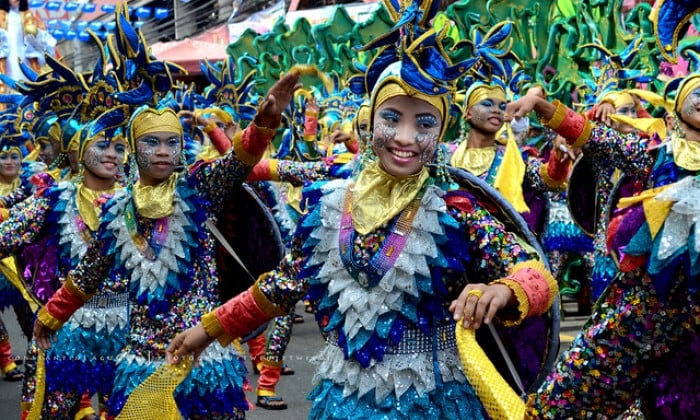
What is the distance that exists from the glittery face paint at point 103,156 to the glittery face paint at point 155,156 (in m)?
0.93

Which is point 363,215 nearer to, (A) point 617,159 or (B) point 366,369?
(B) point 366,369

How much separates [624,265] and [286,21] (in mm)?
25145

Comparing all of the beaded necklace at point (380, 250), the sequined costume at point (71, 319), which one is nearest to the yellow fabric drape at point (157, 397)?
the beaded necklace at point (380, 250)

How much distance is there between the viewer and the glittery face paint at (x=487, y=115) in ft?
23.8

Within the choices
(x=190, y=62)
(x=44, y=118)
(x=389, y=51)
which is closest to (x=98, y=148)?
(x=44, y=118)

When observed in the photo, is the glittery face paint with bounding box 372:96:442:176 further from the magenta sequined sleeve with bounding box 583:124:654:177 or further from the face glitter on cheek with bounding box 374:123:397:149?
the magenta sequined sleeve with bounding box 583:124:654:177

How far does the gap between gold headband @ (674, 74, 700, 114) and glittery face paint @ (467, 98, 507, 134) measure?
2358mm

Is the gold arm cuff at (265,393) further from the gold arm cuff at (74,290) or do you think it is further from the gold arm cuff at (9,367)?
the gold arm cuff at (9,367)

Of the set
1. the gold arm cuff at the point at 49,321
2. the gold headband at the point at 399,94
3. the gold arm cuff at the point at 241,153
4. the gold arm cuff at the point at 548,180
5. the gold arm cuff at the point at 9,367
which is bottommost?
the gold arm cuff at the point at 9,367

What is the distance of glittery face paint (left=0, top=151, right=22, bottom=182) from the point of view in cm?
1026

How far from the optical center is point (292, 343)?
9.99m

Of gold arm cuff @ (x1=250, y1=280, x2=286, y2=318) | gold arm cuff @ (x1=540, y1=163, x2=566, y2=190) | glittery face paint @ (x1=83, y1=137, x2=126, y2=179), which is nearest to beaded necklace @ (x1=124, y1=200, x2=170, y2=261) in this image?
glittery face paint @ (x1=83, y1=137, x2=126, y2=179)

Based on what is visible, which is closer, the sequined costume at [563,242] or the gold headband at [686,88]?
the gold headband at [686,88]

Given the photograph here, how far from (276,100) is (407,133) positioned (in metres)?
1.04
